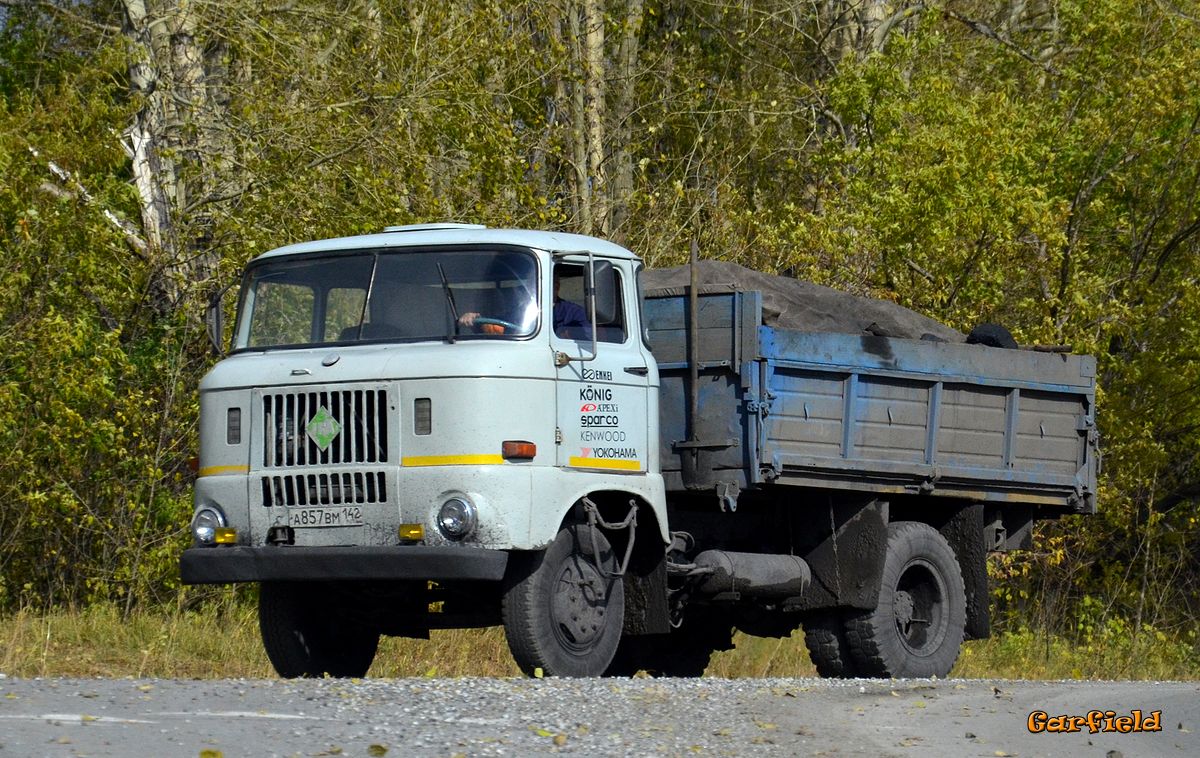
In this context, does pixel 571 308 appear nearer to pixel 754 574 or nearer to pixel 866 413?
pixel 754 574

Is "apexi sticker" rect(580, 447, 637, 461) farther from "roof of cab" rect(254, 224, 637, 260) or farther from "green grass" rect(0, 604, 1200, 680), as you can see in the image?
"green grass" rect(0, 604, 1200, 680)

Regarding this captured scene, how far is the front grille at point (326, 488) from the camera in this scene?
9484 mm

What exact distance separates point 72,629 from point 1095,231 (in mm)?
13934

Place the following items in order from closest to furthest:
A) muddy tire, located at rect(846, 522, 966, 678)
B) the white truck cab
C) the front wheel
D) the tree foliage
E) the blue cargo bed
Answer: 1. the white truck cab
2. the front wheel
3. the blue cargo bed
4. muddy tire, located at rect(846, 522, 966, 678)
5. the tree foliage

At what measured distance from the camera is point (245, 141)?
16.2m

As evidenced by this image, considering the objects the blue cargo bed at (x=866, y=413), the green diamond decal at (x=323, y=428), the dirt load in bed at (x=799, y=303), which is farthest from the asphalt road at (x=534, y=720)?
the dirt load in bed at (x=799, y=303)

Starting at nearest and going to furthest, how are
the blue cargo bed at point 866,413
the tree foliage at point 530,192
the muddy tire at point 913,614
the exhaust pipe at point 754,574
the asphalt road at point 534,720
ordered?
the asphalt road at point 534,720 < the blue cargo bed at point 866,413 < the exhaust pipe at point 754,574 < the muddy tire at point 913,614 < the tree foliage at point 530,192

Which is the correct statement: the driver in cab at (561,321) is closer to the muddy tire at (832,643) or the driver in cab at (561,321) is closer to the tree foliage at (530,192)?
the muddy tire at (832,643)

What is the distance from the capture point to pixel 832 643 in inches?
486

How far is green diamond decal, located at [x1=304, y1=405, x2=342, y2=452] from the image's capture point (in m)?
9.58

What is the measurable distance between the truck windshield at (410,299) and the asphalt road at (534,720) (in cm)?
191

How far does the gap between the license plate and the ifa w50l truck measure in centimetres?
1

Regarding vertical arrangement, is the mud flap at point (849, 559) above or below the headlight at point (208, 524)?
below

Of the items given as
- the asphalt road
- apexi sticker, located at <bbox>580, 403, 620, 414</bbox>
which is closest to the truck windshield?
apexi sticker, located at <bbox>580, 403, 620, 414</bbox>
